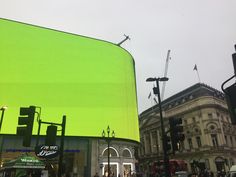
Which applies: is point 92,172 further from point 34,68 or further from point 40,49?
point 40,49

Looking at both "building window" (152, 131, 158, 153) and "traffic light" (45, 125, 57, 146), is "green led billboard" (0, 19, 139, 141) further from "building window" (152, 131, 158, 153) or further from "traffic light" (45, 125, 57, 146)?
"building window" (152, 131, 158, 153)

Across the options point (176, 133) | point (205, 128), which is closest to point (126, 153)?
point (205, 128)

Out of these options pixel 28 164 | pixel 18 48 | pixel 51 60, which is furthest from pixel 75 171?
pixel 28 164

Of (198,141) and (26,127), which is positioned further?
(198,141)

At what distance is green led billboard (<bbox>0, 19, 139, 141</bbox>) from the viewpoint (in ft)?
112

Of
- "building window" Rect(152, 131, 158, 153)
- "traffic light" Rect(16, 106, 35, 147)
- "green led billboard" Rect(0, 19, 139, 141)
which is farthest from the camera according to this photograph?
"building window" Rect(152, 131, 158, 153)

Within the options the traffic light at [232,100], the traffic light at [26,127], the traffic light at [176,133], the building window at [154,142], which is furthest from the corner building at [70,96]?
the building window at [154,142]

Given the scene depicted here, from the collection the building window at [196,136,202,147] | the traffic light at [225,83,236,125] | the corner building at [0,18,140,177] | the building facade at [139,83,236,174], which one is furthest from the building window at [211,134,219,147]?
the traffic light at [225,83,236,125]

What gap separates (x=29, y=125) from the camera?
6.49m

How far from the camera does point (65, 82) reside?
123ft

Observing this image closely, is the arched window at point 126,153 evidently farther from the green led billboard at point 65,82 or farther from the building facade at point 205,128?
the building facade at point 205,128

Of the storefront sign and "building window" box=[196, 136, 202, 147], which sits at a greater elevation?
"building window" box=[196, 136, 202, 147]

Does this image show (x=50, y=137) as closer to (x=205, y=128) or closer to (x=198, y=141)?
(x=205, y=128)

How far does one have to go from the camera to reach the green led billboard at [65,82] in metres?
34.3
